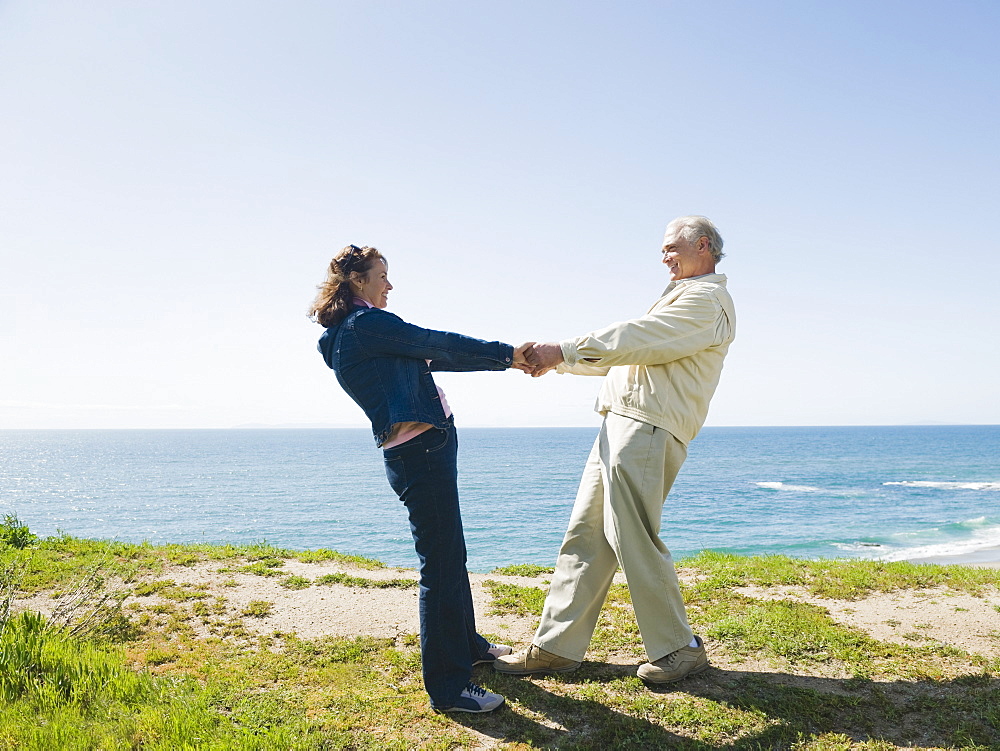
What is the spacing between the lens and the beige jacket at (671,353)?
377 cm

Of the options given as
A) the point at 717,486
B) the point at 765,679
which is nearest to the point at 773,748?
the point at 765,679

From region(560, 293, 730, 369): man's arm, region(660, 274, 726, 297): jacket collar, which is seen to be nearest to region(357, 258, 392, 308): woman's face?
region(560, 293, 730, 369): man's arm

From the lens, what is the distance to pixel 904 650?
426cm

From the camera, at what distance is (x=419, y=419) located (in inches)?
134

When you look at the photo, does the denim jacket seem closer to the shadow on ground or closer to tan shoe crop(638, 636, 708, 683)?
the shadow on ground

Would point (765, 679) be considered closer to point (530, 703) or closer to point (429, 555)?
point (530, 703)

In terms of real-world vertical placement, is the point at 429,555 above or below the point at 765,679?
above

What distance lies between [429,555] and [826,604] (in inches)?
149

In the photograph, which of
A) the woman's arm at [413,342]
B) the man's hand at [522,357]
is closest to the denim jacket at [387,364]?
the woman's arm at [413,342]

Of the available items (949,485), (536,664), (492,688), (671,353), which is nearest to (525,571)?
(536,664)

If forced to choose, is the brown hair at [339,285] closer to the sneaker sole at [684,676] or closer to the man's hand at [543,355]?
the man's hand at [543,355]

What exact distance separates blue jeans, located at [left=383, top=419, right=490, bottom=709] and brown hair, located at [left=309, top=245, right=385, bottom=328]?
0.82 metres

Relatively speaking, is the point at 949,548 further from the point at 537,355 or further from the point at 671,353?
the point at 537,355

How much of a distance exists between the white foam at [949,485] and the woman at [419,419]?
189ft
